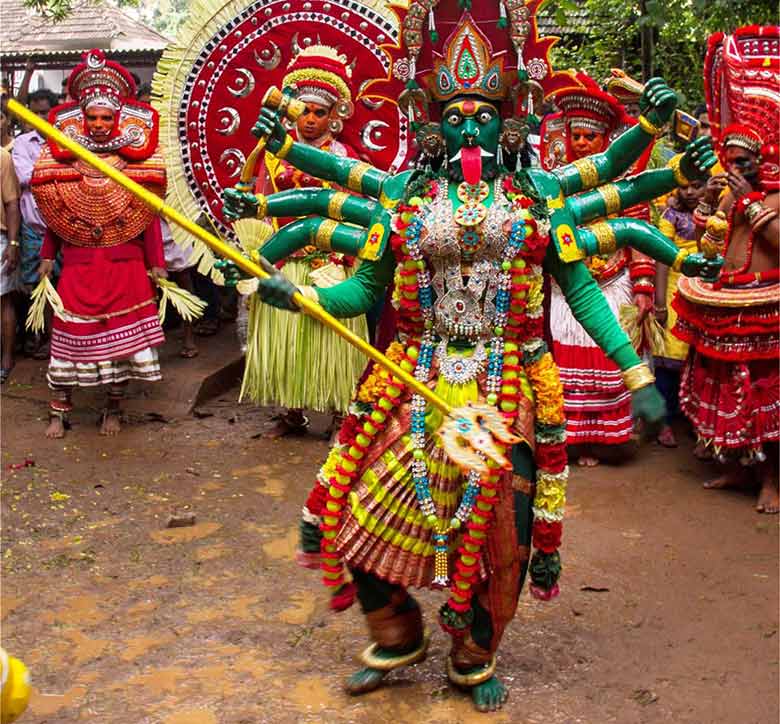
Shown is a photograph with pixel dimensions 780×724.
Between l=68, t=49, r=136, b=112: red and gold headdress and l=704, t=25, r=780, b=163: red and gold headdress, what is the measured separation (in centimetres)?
342

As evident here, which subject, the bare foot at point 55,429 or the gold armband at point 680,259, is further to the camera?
the bare foot at point 55,429

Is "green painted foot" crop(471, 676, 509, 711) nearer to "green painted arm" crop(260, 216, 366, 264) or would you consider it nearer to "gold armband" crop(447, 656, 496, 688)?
"gold armband" crop(447, 656, 496, 688)

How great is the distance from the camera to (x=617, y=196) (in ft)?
11.8

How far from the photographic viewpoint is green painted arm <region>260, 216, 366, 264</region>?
366cm

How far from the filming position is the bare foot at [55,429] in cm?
710

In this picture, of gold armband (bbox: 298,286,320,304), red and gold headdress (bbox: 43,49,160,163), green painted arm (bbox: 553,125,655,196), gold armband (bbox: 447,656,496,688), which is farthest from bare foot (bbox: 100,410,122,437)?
green painted arm (bbox: 553,125,655,196)

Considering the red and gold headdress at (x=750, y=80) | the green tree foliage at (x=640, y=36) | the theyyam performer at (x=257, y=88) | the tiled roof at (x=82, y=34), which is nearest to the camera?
the red and gold headdress at (x=750, y=80)

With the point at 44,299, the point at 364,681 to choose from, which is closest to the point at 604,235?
the point at 364,681

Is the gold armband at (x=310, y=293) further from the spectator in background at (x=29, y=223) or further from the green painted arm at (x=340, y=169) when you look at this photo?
the spectator in background at (x=29, y=223)

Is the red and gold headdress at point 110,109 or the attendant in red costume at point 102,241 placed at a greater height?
the red and gold headdress at point 110,109

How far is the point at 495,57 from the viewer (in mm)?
3504

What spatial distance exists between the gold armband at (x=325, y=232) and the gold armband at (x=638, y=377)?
1065mm

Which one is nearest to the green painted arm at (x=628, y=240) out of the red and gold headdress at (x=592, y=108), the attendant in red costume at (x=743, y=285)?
the attendant in red costume at (x=743, y=285)

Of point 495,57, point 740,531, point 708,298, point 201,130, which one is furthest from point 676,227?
point 495,57
